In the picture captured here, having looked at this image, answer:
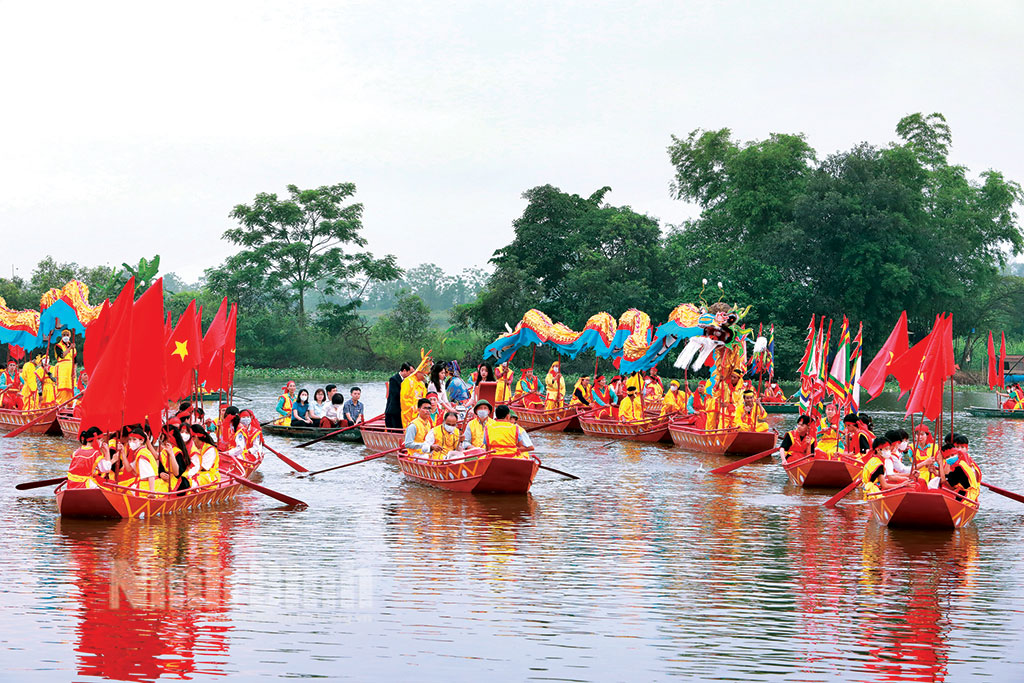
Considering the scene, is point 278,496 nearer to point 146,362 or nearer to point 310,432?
point 146,362

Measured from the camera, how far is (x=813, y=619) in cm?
1000

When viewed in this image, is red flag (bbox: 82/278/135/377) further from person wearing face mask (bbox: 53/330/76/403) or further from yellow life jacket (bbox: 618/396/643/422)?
yellow life jacket (bbox: 618/396/643/422)

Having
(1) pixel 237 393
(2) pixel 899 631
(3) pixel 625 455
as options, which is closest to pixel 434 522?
(2) pixel 899 631

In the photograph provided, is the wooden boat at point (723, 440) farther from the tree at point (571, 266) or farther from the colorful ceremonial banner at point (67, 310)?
the tree at point (571, 266)

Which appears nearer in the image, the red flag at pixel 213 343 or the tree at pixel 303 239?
the red flag at pixel 213 343

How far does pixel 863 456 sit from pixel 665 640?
8990 mm

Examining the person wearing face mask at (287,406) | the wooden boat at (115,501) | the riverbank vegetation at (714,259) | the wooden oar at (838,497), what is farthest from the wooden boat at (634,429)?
the riverbank vegetation at (714,259)

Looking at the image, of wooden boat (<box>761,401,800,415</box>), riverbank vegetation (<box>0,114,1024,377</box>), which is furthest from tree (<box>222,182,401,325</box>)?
wooden boat (<box>761,401,800,415</box>)

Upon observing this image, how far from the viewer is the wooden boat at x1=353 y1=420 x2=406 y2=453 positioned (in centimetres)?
2200

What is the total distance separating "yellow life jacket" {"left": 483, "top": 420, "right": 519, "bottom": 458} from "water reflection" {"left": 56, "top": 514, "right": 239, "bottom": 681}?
12.5 feet

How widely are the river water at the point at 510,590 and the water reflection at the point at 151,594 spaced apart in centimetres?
3

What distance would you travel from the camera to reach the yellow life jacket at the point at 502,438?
53.1ft

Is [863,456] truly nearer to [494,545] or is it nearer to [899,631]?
[494,545]

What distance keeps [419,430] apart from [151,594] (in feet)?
25.6
